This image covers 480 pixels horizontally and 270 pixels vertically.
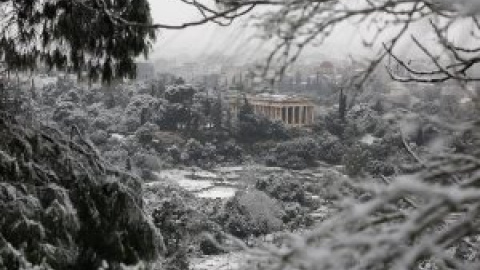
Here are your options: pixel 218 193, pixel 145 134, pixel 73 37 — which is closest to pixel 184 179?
pixel 218 193

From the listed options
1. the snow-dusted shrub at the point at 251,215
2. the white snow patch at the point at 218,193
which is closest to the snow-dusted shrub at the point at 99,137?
the white snow patch at the point at 218,193

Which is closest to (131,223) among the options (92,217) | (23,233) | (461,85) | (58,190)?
(92,217)

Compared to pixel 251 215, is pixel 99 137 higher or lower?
higher

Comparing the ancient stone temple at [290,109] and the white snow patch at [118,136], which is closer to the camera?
the white snow patch at [118,136]

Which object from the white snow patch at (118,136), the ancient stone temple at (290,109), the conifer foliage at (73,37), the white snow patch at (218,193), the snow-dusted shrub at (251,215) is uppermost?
the conifer foliage at (73,37)

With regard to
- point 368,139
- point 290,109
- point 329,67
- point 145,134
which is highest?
point 329,67

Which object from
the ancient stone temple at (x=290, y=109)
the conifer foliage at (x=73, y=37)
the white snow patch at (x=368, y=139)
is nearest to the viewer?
the conifer foliage at (x=73, y=37)

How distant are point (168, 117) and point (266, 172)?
8282mm

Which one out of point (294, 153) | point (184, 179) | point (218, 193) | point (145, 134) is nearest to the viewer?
point (218, 193)

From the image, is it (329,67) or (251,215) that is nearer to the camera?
(251,215)

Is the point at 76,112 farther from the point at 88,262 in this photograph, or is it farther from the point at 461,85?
the point at 461,85

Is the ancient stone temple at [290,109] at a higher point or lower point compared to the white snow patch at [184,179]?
higher

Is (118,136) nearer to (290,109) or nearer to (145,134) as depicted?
(145,134)

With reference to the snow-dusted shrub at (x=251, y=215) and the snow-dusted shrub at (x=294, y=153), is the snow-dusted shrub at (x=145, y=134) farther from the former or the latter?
the snow-dusted shrub at (x=251, y=215)
